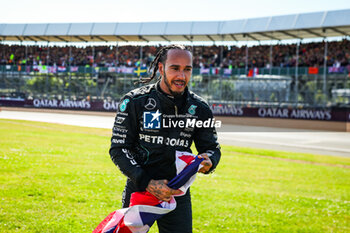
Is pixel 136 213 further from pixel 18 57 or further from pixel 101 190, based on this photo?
pixel 18 57

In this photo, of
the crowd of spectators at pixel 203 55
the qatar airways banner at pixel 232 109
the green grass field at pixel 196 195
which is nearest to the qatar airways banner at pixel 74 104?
the qatar airways banner at pixel 232 109

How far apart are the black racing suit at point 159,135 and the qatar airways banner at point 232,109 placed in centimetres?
2679

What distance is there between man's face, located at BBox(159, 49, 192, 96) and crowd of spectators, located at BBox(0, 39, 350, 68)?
1112 inches

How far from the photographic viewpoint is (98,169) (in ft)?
30.5

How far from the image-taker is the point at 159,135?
117 inches

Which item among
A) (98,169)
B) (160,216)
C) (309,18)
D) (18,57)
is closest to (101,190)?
(98,169)

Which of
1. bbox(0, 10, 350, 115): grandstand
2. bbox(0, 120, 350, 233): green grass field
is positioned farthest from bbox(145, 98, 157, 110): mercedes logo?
bbox(0, 10, 350, 115): grandstand

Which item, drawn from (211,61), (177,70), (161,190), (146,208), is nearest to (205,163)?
(161,190)

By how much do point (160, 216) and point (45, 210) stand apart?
3187 millimetres

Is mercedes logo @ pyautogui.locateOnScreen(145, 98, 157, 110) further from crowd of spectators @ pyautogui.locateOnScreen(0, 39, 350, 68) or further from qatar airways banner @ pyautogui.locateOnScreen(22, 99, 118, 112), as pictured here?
qatar airways banner @ pyautogui.locateOnScreen(22, 99, 118, 112)

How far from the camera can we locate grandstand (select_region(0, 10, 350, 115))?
28.9 metres

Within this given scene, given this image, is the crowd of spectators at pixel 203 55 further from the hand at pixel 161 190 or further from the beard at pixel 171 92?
the hand at pixel 161 190

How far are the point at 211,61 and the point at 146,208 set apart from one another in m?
35.7

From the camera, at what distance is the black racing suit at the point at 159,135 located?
289 cm
